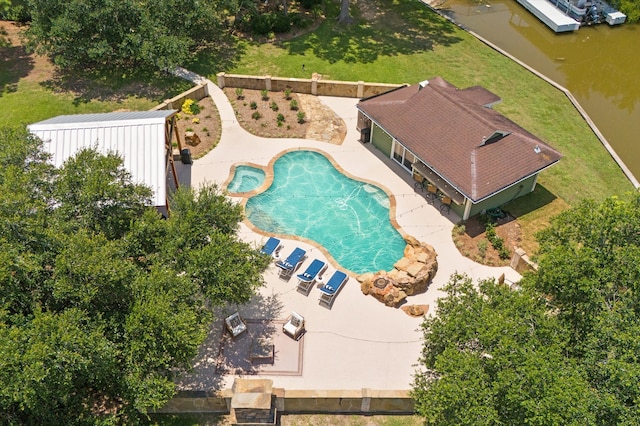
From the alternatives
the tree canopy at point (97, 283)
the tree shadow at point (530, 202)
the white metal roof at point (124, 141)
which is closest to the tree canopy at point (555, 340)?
the tree canopy at point (97, 283)

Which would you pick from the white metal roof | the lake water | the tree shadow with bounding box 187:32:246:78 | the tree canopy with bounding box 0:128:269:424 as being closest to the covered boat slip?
the lake water

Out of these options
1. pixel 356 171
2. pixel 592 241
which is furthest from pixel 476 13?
pixel 592 241

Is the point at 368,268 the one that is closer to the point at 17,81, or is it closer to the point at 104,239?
the point at 104,239

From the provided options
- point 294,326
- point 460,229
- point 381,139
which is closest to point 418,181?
point 381,139

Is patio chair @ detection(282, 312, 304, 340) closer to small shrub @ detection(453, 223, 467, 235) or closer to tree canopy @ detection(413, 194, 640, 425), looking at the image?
tree canopy @ detection(413, 194, 640, 425)

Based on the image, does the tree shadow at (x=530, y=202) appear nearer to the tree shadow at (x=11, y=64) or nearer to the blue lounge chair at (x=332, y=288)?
the blue lounge chair at (x=332, y=288)
